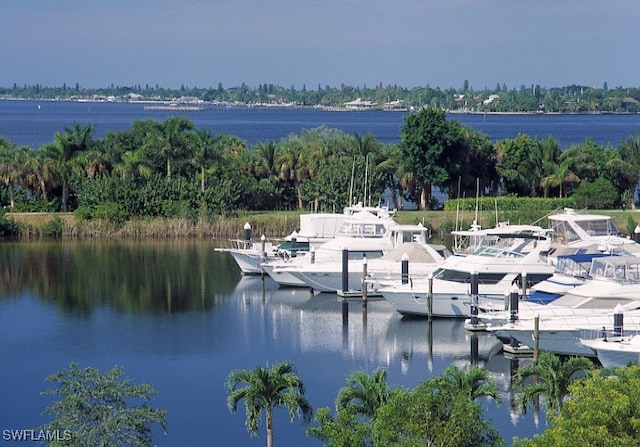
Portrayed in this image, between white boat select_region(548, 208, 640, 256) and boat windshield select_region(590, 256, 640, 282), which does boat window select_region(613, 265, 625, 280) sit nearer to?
boat windshield select_region(590, 256, 640, 282)

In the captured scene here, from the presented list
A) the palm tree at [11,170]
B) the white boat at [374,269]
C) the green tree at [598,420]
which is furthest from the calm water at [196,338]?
the palm tree at [11,170]

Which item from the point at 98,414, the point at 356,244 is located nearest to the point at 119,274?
the point at 356,244

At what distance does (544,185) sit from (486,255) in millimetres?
24776

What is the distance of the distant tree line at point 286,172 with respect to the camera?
6412 centimetres

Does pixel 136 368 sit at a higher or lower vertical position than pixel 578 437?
lower

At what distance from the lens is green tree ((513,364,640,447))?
766 inches

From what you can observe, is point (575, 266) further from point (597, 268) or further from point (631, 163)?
point (631, 163)

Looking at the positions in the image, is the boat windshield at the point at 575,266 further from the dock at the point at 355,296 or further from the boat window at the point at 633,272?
the dock at the point at 355,296

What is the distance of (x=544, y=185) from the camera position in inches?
2657

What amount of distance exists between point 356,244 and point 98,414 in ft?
96.0

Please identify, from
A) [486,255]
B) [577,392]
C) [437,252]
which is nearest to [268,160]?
[437,252]

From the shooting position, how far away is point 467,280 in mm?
43094

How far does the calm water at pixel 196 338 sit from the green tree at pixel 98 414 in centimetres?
653

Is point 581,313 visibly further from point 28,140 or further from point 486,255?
point 28,140
